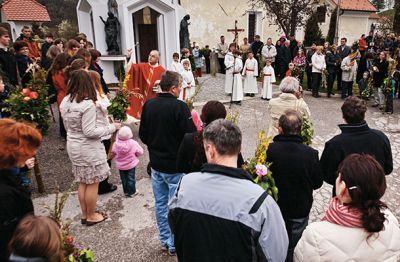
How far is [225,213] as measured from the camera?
6.15 ft

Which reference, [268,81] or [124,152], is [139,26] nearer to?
[268,81]

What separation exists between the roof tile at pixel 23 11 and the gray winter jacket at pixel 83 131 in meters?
27.2

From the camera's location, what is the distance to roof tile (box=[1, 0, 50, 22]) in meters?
27.3

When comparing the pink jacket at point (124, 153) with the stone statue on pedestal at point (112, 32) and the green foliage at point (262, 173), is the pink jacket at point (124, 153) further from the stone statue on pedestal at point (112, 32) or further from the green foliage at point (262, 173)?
the stone statue on pedestal at point (112, 32)

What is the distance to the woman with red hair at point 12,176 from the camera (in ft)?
7.02

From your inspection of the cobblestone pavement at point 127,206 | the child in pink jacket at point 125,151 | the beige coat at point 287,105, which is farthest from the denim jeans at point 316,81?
the child in pink jacket at point 125,151

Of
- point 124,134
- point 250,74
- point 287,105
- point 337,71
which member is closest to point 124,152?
point 124,134

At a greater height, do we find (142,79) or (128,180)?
(142,79)

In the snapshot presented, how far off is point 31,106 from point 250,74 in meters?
8.93

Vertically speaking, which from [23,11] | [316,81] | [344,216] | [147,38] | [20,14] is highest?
[23,11]

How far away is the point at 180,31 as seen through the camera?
47.9 feet

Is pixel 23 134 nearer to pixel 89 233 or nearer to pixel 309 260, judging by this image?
pixel 309 260

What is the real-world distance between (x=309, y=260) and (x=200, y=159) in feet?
4.04

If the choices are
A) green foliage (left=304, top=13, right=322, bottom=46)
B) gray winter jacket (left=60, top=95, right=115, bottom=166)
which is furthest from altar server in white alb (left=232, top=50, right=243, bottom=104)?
green foliage (left=304, top=13, right=322, bottom=46)
